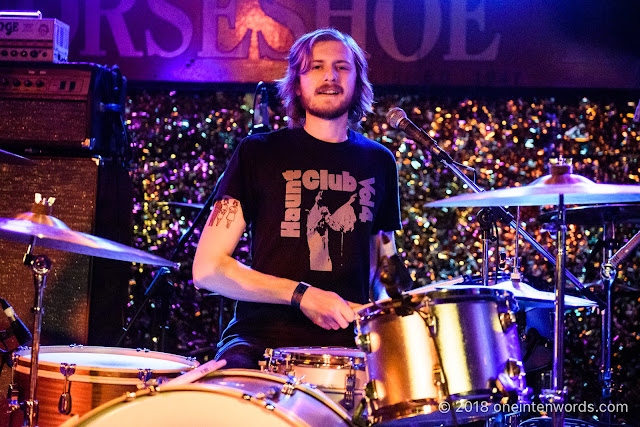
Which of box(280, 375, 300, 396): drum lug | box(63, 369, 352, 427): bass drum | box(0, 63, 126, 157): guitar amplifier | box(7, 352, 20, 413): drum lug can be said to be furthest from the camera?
box(0, 63, 126, 157): guitar amplifier

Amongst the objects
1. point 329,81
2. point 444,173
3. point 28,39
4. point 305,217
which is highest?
point 28,39

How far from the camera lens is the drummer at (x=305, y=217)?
2668 millimetres

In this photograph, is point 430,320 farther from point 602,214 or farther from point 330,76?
point 602,214

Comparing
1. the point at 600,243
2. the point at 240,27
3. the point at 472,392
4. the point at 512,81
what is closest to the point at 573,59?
the point at 512,81

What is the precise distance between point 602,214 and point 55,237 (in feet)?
8.16

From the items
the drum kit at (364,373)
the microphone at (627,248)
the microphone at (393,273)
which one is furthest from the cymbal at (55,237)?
the microphone at (627,248)

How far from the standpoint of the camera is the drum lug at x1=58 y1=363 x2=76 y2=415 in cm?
236

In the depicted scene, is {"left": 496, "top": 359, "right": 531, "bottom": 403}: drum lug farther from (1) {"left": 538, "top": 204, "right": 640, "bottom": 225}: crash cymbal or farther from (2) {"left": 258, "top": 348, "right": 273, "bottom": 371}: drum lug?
(1) {"left": 538, "top": 204, "right": 640, "bottom": 225}: crash cymbal

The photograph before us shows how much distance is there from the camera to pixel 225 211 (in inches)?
110

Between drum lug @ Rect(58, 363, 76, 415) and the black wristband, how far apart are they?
73 centimetres

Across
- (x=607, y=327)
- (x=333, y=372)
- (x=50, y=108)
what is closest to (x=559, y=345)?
(x=333, y=372)

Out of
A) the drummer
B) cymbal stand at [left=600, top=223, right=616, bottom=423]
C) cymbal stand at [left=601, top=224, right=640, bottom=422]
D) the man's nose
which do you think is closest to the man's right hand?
the drummer

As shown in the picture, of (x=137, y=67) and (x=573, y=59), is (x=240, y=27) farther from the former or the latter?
(x=573, y=59)

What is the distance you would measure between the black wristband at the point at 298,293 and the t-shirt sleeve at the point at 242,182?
1.50ft
